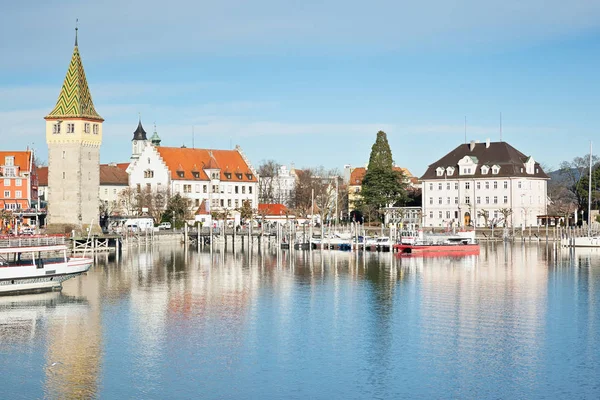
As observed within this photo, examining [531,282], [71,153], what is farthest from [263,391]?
[71,153]

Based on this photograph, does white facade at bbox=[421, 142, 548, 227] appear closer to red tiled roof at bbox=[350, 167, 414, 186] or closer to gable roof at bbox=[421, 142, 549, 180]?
gable roof at bbox=[421, 142, 549, 180]

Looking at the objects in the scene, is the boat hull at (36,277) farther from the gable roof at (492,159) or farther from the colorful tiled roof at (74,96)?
the gable roof at (492,159)

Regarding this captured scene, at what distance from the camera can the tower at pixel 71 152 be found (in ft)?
252

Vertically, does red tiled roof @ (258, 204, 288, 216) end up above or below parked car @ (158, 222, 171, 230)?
above

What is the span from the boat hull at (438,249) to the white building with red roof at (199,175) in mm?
35115

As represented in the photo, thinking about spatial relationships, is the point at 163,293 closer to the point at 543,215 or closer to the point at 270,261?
the point at 270,261

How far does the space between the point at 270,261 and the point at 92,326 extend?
32985 millimetres

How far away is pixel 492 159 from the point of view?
10281 cm

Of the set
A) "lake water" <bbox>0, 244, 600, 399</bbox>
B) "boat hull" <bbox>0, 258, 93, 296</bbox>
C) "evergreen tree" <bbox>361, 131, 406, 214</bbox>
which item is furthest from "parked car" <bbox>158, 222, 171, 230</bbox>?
"boat hull" <bbox>0, 258, 93, 296</bbox>

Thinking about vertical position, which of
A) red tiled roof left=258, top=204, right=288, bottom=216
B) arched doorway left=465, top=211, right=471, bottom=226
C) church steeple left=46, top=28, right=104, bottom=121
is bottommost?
arched doorway left=465, top=211, right=471, bottom=226

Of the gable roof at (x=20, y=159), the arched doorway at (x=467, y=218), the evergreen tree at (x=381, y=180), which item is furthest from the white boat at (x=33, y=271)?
the arched doorway at (x=467, y=218)

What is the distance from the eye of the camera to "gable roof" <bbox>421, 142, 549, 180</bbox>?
10106 centimetres

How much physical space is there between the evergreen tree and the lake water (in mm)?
45060

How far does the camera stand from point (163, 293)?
1861 inches
